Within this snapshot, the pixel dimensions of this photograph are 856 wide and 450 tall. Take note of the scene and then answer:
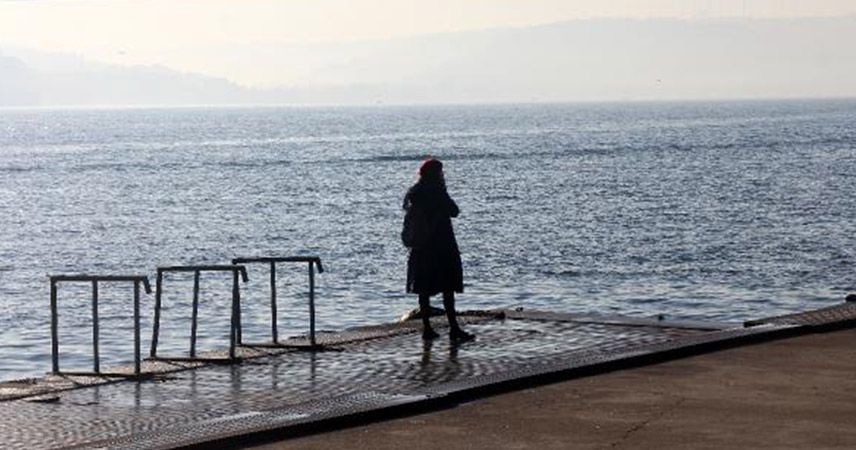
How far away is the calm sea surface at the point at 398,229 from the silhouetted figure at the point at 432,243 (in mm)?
7106

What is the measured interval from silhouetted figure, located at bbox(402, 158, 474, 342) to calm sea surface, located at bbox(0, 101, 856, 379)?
280 inches

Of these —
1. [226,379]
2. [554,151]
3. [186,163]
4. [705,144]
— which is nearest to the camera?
[226,379]

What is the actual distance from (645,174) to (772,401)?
8701cm

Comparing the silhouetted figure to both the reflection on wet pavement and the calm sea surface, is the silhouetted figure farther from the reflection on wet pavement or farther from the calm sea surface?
the calm sea surface

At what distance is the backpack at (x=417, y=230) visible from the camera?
18719 millimetres

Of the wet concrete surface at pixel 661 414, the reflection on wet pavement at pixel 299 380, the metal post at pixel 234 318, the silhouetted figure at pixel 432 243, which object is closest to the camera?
the wet concrete surface at pixel 661 414

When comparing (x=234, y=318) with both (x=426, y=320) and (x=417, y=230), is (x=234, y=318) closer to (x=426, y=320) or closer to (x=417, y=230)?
(x=426, y=320)

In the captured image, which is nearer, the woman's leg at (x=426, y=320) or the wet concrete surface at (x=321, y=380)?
the wet concrete surface at (x=321, y=380)

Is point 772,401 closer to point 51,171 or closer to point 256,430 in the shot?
point 256,430

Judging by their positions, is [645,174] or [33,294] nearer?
[33,294]

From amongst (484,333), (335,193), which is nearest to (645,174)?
(335,193)

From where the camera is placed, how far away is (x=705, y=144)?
154625mm

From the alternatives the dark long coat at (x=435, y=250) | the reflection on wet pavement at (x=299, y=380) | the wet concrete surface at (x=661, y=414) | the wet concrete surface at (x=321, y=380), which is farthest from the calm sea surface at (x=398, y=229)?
the wet concrete surface at (x=661, y=414)

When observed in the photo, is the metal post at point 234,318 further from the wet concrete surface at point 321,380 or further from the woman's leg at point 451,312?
the woman's leg at point 451,312
